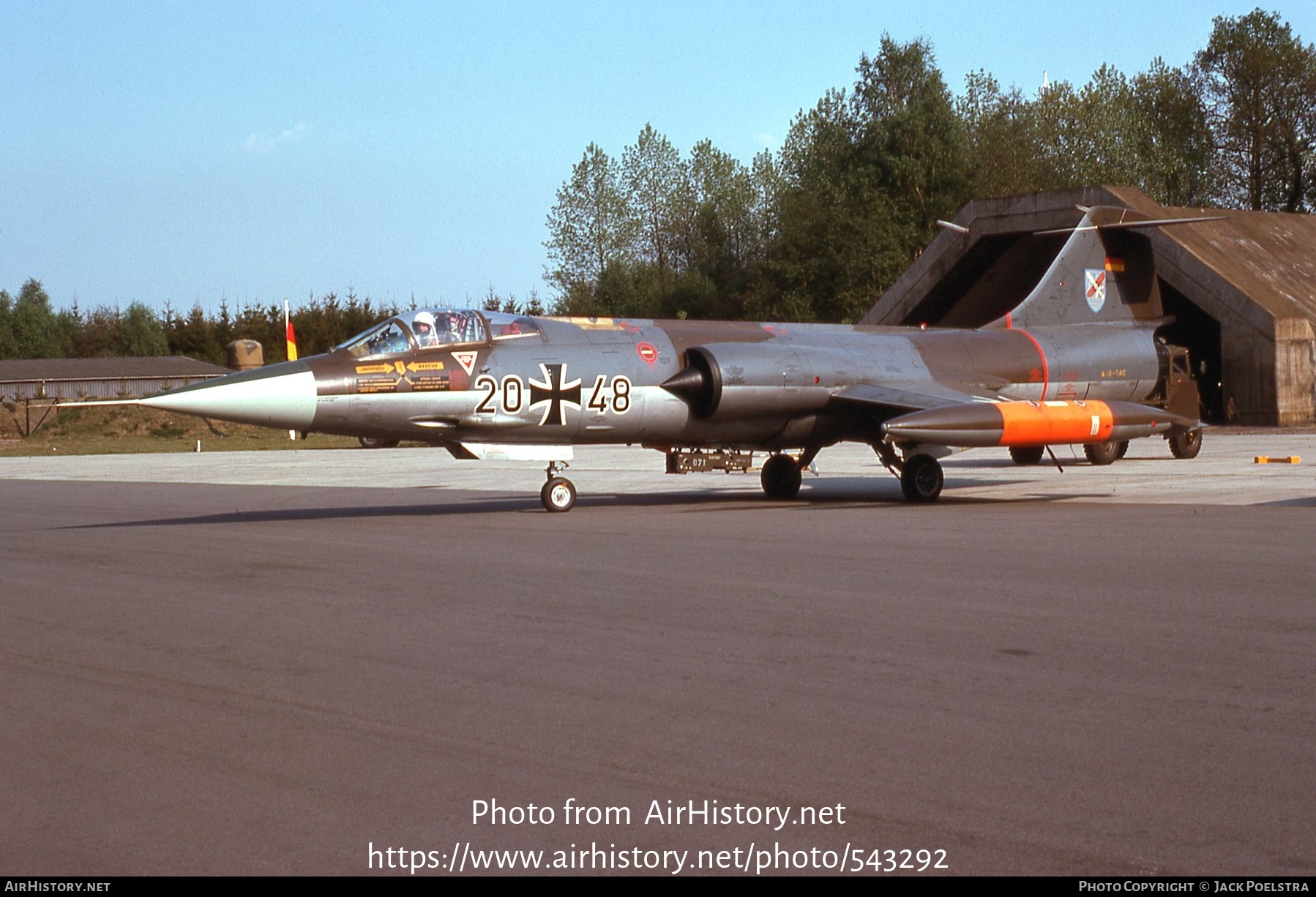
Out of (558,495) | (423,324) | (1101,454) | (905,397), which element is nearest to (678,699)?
(423,324)

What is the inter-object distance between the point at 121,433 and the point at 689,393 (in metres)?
51.7

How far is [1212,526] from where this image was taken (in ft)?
42.0

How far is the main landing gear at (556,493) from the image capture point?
16.9 metres

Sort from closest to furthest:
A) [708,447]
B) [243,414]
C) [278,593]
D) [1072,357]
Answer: [278,593], [243,414], [708,447], [1072,357]

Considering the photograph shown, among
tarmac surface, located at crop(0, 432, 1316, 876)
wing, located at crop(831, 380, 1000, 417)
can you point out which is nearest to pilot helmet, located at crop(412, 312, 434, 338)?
tarmac surface, located at crop(0, 432, 1316, 876)

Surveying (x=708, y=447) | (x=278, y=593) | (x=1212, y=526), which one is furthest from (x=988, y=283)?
(x=278, y=593)

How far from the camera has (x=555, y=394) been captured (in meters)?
16.3

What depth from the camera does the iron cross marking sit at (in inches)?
639

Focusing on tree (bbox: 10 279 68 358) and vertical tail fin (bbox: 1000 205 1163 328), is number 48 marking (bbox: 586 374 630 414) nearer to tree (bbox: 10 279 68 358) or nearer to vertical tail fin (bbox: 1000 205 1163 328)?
vertical tail fin (bbox: 1000 205 1163 328)

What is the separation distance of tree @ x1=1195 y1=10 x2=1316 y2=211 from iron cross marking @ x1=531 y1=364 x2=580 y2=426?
236ft

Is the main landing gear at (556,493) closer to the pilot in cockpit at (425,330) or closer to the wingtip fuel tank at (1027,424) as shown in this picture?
the pilot in cockpit at (425,330)

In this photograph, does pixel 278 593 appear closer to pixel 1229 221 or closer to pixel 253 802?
pixel 253 802

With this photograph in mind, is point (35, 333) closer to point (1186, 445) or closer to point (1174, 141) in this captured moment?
point (1174, 141)

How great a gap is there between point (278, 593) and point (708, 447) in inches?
347
